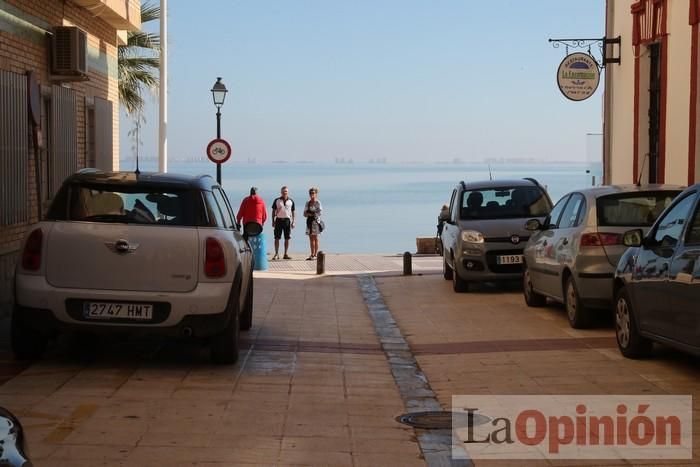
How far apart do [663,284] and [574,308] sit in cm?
359

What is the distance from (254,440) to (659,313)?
12.8ft

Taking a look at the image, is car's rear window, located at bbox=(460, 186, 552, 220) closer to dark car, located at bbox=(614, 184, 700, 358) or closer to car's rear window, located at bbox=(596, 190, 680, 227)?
car's rear window, located at bbox=(596, 190, 680, 227)

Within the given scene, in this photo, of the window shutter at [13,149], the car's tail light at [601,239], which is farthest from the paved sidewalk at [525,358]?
the window shutter at [13,149]

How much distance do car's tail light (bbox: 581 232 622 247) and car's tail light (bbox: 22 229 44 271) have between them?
5977 millimetres

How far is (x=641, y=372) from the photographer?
9.80 m

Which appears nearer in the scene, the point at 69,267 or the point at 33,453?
the point at 33,453

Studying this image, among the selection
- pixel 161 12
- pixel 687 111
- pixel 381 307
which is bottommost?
pixel 381 307

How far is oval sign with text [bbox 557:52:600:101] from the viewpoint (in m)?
21.4

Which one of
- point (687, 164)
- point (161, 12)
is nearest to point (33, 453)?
point (687, 164)

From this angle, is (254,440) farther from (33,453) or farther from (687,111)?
(687,111)

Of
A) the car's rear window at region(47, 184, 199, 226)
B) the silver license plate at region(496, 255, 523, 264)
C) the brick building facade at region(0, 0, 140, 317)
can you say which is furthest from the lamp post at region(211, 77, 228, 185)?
the car's rear window at region(47, 184, 199, 226)

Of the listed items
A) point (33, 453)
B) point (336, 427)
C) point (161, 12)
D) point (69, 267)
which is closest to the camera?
point (33, 453)

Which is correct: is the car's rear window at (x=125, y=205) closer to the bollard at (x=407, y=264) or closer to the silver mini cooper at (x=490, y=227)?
the silver mini cooper at (x=490, y=227)

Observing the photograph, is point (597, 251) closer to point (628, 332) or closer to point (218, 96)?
point (628, 332)
